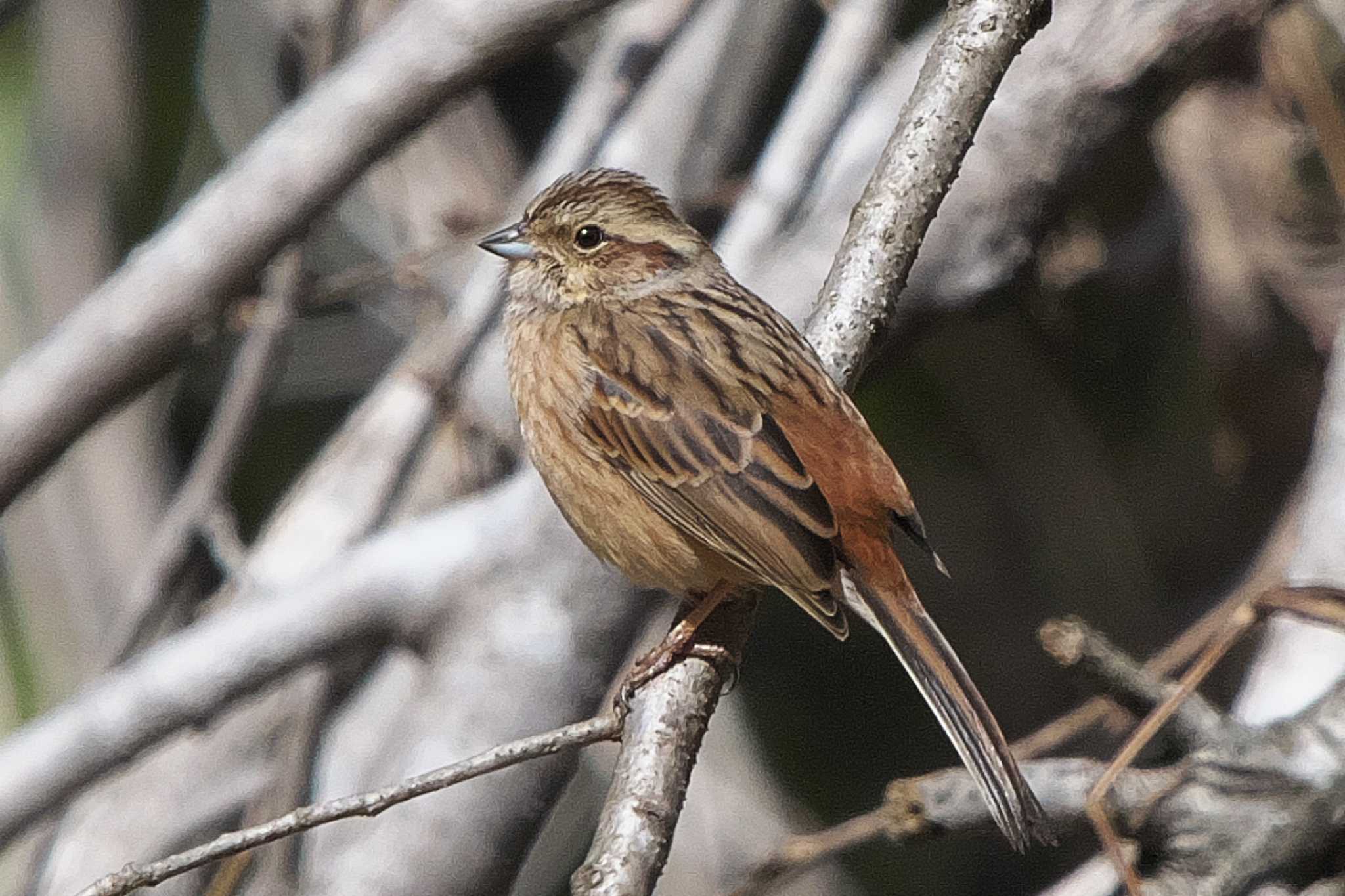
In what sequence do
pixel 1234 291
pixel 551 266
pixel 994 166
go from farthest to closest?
pixel 1234 291 < pixel 994 166 < pixel 551 266

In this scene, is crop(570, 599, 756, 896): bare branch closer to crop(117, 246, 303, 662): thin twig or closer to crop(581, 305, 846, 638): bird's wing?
crop(581, 305, 846, 638): bird's wing

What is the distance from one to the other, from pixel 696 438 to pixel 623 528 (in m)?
0.20

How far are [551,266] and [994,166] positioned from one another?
3.60 feet

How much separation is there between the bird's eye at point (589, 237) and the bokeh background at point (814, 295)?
0.65 m

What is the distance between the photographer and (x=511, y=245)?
355cm

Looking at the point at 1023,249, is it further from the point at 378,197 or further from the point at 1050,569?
the point at 378,197

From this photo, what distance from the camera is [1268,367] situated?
15.9ft

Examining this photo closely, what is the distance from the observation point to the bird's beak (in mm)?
3535

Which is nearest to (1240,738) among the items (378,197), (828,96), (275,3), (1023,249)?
(1023,249)

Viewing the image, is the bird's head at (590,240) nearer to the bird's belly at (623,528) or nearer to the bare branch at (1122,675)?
the bird's belly at (623,528)

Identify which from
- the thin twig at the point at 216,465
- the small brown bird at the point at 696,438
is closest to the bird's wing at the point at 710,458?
the small brown bird at the point at 696,438

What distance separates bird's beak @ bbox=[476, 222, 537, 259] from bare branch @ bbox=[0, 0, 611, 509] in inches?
25.9

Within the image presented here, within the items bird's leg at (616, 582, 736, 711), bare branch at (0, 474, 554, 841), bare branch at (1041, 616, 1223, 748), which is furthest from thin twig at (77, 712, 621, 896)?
bare branch at (0, 474, 554, 841)

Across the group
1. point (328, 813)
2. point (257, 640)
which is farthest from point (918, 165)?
point (257, 640)
